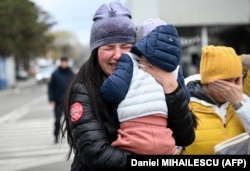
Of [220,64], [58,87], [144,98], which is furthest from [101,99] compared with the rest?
[58,87]

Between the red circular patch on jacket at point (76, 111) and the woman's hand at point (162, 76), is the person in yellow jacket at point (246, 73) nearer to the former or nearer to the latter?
the woman's hand at point (162, 76)

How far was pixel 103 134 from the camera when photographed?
2195mm

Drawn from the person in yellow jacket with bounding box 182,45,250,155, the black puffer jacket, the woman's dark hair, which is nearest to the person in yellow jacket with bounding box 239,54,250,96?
the person in yellow jacket with bounding box 182,45,250,155

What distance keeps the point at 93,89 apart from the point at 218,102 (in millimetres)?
800

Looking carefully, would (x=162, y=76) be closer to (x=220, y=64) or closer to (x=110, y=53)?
(x=110, y=53)

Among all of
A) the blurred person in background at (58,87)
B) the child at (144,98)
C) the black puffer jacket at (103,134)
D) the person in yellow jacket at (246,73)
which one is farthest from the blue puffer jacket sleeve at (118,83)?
the blurred person in background at (58,87)

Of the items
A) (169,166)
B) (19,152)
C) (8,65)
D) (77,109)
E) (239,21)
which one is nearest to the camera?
(169,166)

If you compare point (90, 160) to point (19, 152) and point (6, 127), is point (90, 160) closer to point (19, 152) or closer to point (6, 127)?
point (19, 152)

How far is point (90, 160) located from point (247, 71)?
3.76ft

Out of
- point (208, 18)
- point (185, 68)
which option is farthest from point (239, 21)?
point (185, 68)

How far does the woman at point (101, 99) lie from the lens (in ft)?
7.09

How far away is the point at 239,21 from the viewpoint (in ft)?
48.3

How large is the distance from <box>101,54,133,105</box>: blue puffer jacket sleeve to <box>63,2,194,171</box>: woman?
0.08 metres

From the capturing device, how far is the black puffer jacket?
2145 mm
